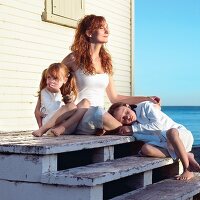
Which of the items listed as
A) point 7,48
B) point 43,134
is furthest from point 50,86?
point 7,48

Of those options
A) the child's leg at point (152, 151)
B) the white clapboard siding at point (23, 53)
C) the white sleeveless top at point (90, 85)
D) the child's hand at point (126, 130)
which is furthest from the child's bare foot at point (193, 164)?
the white clapboard siding at point (23, 53)

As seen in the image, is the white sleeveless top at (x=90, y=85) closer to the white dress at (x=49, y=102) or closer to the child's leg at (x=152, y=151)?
the white dress at (x=49, y=102)

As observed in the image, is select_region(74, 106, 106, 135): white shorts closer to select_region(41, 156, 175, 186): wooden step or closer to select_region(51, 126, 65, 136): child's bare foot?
select_region(51, 126, 65, 136): child's bare foot

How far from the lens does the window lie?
7.63 m

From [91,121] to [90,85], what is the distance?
741 millimetres

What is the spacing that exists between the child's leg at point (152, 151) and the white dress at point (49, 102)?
1.01 m

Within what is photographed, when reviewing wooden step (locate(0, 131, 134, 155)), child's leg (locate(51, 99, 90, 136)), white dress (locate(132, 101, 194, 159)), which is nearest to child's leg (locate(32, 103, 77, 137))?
child's leg (locate(51, 99, 90, 136))

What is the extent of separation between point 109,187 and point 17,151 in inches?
45.8

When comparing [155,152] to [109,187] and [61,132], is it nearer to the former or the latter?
[109,187]

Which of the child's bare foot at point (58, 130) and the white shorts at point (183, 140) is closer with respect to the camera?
the child's bare foot at point (58, 130)

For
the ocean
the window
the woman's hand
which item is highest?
the window

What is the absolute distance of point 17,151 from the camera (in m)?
3.49

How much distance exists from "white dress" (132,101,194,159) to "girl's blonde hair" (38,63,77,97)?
78 centimetres

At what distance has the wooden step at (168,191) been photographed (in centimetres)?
371
